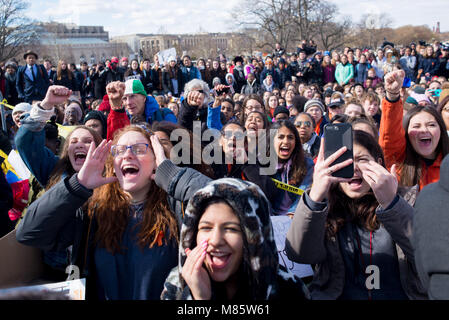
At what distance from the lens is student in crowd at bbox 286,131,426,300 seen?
6.15 ft

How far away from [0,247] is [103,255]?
2.10ft

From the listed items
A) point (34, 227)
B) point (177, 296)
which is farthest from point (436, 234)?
point (34, 227)

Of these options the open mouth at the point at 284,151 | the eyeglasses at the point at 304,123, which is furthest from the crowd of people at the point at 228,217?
the eyeglasses at the point at 304,123

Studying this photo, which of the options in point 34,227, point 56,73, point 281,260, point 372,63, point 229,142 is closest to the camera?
point 34,227

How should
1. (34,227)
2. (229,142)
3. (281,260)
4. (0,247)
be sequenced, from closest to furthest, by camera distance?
(34,227)
(0,247)
(281,260)
(229,142)

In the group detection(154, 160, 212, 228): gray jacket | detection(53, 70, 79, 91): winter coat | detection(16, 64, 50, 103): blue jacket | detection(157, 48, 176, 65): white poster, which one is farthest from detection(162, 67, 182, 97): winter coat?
detection(154, 160, 212, 228): gray jacket

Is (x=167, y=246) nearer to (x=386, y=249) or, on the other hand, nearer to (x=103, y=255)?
(x=103, y=255)

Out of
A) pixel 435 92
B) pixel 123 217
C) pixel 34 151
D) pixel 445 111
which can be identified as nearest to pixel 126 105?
pixel 34 151

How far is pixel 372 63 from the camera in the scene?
1510 cm

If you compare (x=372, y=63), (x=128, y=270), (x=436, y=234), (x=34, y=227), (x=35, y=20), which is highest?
(x=35, y=20)

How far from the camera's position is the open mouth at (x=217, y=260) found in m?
1.75

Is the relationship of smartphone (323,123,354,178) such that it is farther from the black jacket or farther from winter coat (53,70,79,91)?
winter coat (53,70,79,91)

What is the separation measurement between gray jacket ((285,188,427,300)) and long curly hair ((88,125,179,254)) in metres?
0.68

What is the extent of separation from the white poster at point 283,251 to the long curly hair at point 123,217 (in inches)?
32.8
